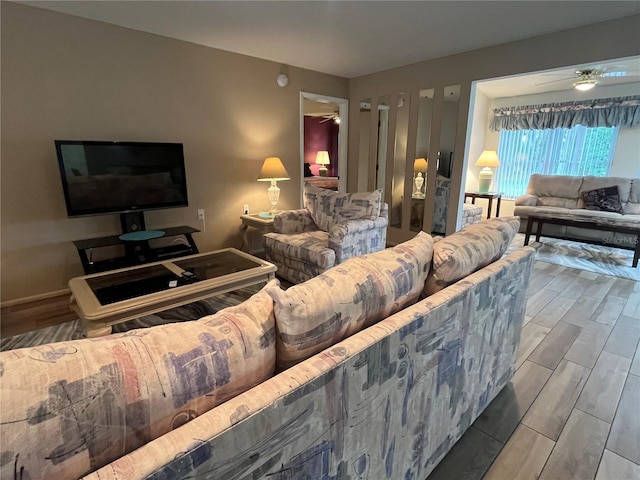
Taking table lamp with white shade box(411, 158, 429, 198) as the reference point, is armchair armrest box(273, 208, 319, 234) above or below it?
below

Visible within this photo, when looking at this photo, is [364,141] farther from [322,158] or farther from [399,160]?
[322,158]

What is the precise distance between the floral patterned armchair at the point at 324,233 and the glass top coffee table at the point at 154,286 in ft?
1.78

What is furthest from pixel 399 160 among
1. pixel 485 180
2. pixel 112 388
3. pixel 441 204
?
pixel 112 388

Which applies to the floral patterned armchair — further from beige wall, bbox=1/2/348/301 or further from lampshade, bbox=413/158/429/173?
lampshade, bbox=413/158/429/173

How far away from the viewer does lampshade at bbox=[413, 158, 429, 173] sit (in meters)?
4.18

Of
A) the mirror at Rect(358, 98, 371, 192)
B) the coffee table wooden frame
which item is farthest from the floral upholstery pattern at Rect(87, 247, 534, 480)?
the mirror at Rect(358, 98, 371, 192)

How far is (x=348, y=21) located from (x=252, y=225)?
224cm

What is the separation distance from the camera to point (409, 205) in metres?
4.43

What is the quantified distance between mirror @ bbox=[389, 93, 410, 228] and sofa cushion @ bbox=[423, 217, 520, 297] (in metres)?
2.87

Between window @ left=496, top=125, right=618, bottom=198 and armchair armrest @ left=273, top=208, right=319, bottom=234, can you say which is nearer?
armchair armrest @ left=273, top=208, right=319, bottom=234

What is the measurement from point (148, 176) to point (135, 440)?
301cm

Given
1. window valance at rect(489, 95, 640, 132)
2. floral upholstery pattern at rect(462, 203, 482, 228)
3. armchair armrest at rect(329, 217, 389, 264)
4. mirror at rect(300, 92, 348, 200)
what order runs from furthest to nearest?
mirror at rect(300, 92, 348, 200) → floral upholstery pattern at rect(462, 203, 482, 228) → window valance at rect(489, 95, 640, 132) → armchair armrest at rect(329, 217, 389, 264)

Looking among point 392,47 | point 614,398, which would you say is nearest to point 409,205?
point 392,47

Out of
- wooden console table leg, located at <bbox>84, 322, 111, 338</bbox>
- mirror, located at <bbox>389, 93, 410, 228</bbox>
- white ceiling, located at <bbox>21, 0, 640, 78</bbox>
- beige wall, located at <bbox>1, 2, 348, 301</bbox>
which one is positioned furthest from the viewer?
mirror, located at <bbox>389, 93, 410, 228</bbox>
